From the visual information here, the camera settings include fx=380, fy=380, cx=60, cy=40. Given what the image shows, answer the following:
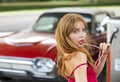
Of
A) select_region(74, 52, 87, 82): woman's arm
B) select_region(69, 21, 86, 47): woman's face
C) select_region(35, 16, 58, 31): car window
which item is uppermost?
select_region(69, 21, 86, 47): woman's face

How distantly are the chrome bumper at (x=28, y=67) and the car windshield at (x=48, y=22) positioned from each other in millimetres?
1256

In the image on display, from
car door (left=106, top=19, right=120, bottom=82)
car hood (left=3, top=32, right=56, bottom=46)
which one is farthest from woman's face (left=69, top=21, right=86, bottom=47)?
car hood (left=3, top=32, right=56, bottom=46)

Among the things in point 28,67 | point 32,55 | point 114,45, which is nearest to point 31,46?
point 32,55

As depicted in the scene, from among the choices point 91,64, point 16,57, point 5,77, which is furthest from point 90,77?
point 5,77

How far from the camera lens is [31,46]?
19.9 feet

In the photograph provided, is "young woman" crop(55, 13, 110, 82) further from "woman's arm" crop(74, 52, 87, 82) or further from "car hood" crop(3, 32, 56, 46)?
"car hood" crop(3, 32, 56, 46)

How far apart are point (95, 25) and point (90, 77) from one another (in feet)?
13.9

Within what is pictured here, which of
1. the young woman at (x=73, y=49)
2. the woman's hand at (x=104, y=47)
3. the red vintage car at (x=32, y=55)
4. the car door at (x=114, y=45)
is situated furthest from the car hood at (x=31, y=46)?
the young woman at (x=73, y=49)

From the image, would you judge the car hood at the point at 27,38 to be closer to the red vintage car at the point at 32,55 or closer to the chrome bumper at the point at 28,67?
the red vintage car at the point at 32,55

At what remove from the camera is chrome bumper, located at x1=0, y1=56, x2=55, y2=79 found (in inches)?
230

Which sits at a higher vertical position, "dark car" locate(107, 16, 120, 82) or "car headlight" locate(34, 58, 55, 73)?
"dark car" locate(107, 16, 120, 82)

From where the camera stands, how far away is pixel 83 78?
261cm

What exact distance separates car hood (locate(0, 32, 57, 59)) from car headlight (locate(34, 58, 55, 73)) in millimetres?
77

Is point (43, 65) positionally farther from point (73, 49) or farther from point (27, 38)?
point (73, 49)
